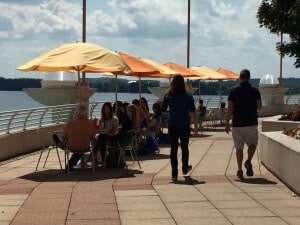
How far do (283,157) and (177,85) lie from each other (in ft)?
6.28

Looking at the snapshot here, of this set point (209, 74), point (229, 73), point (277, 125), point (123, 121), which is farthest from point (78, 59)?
point (229, 73)

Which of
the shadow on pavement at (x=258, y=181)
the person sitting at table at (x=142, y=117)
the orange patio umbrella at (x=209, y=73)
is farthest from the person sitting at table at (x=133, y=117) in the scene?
the orange patio umbrella at (x=209, y=73)

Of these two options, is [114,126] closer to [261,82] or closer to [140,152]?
[140,152]

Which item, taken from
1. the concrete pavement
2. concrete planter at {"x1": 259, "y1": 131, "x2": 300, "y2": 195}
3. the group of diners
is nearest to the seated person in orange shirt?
the group of diners

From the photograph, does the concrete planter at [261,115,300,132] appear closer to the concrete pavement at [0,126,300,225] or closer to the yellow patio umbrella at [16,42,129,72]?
the concrete pavement at [0,126,300,225]

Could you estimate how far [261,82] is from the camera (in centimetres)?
4028

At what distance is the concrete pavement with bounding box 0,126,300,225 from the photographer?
668 cm

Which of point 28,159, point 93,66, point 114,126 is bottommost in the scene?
point 28,159

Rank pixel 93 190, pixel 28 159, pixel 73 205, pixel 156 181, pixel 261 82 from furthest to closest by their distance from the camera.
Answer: pixel 261 82 → pixel 28 159 → pixel 156 181 → pixel 93 190 → pixel 73 205

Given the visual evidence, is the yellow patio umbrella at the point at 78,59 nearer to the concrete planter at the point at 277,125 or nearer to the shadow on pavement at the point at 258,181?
the shadow on pavement at the point at 258,181

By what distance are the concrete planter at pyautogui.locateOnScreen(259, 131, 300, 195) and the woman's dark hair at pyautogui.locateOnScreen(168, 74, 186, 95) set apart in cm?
169

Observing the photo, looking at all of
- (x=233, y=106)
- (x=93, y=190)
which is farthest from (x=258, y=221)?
(x=233, y=106)

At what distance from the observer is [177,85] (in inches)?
370

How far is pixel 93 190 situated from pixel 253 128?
109 inches
